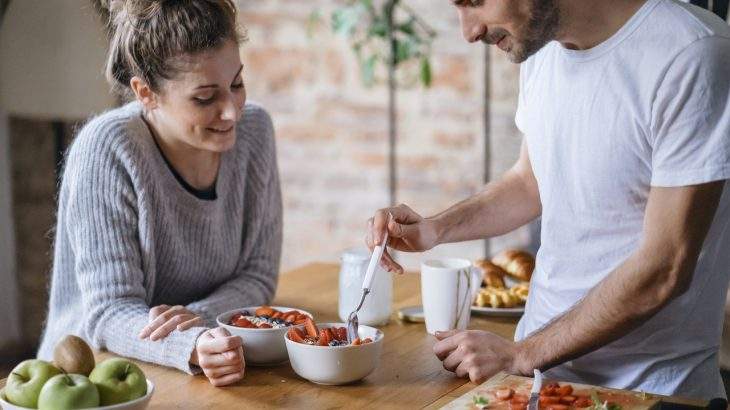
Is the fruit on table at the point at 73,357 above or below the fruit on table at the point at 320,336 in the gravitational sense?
above

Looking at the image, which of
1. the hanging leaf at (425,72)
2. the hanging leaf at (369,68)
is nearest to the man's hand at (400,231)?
the hanging leaf at (425,72)

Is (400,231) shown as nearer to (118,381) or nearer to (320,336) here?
(320,336)

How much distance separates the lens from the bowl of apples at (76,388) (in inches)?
51.8

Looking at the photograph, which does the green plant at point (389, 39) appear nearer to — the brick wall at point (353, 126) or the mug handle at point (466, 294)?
the brick wall at point (353, 126)

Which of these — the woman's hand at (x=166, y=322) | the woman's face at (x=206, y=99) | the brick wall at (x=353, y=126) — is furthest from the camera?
the brick wall at (x=353, y=126)

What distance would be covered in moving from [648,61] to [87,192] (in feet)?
3.37

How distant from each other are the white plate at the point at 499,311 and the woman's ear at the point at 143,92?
2.49ft

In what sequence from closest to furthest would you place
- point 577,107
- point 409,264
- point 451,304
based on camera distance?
point 577,107, point 451,304, point 409,264

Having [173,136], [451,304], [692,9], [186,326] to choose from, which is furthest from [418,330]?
[692,9]

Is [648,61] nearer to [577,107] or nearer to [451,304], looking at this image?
[577,107]

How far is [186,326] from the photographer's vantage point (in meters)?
1.69

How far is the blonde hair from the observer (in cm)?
189

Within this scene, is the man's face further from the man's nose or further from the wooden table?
the wooden table

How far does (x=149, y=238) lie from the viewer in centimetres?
187
